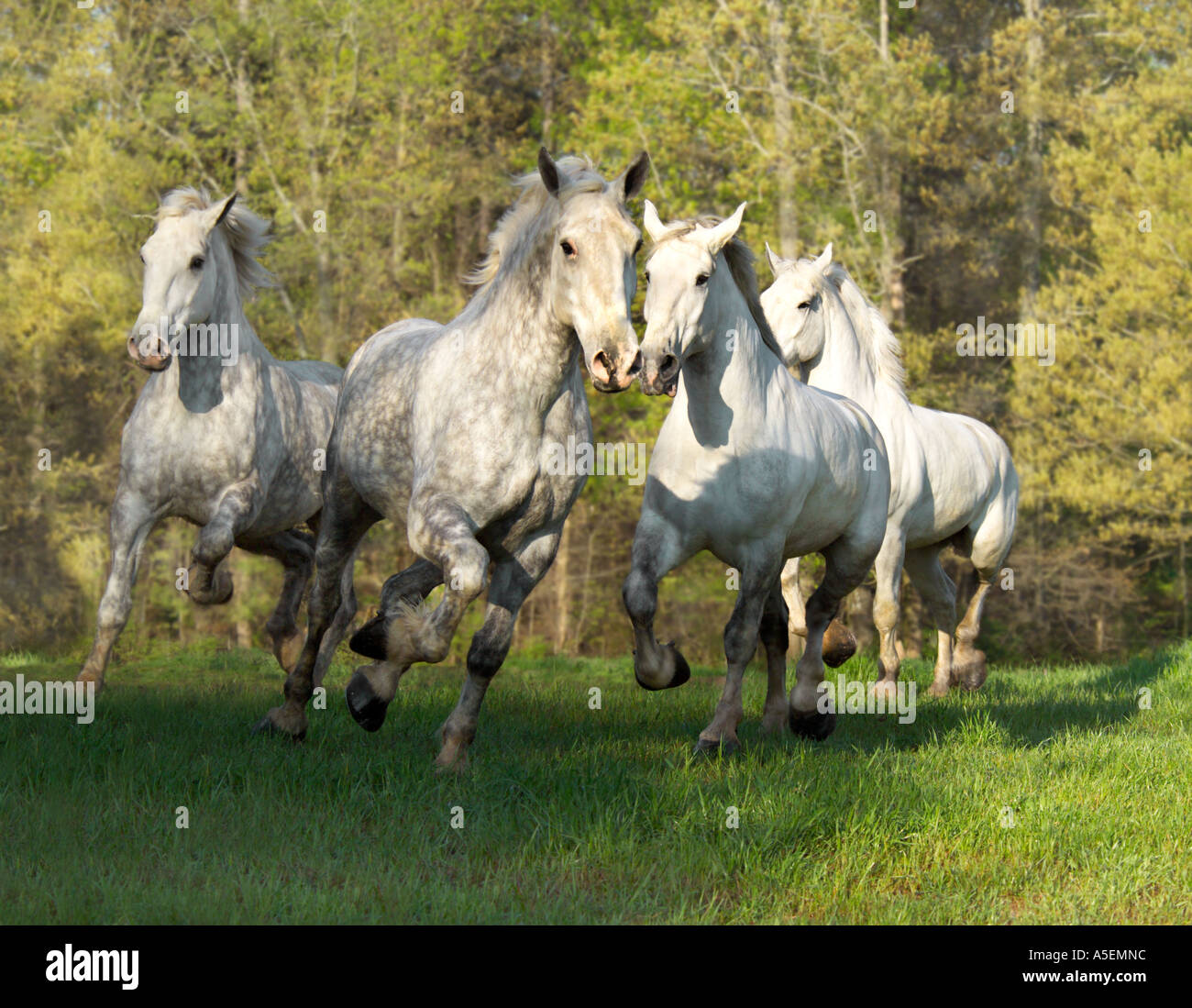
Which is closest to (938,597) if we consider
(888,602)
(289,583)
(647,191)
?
(888,602)

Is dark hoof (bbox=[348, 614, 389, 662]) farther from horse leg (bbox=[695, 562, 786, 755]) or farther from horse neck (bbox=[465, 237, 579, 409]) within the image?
horse leg (bbox=[695, 562, 786, 755])

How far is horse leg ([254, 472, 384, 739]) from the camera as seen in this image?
716 cm

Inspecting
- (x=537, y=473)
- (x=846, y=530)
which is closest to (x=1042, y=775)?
(x=846, y=530)

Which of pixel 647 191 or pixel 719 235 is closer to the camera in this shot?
pixel 719 235

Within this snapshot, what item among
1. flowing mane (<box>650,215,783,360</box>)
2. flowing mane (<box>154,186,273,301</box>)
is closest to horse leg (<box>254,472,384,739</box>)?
flowing mane (<box>154,186,273,301</box>)

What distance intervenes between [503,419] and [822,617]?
2868mm

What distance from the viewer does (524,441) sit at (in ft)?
19.3

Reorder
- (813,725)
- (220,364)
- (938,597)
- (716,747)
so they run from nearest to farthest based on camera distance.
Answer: (716,747) < (813,725) < (220,364) < (938,597)

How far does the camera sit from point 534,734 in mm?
7523

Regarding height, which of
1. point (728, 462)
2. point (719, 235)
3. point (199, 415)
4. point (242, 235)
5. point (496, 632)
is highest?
point (242, 235)

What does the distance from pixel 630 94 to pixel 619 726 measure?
19638 millimetres

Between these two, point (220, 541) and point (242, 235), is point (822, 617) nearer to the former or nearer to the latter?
point (220, 541)

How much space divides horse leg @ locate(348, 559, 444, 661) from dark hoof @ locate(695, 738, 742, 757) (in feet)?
5.35
